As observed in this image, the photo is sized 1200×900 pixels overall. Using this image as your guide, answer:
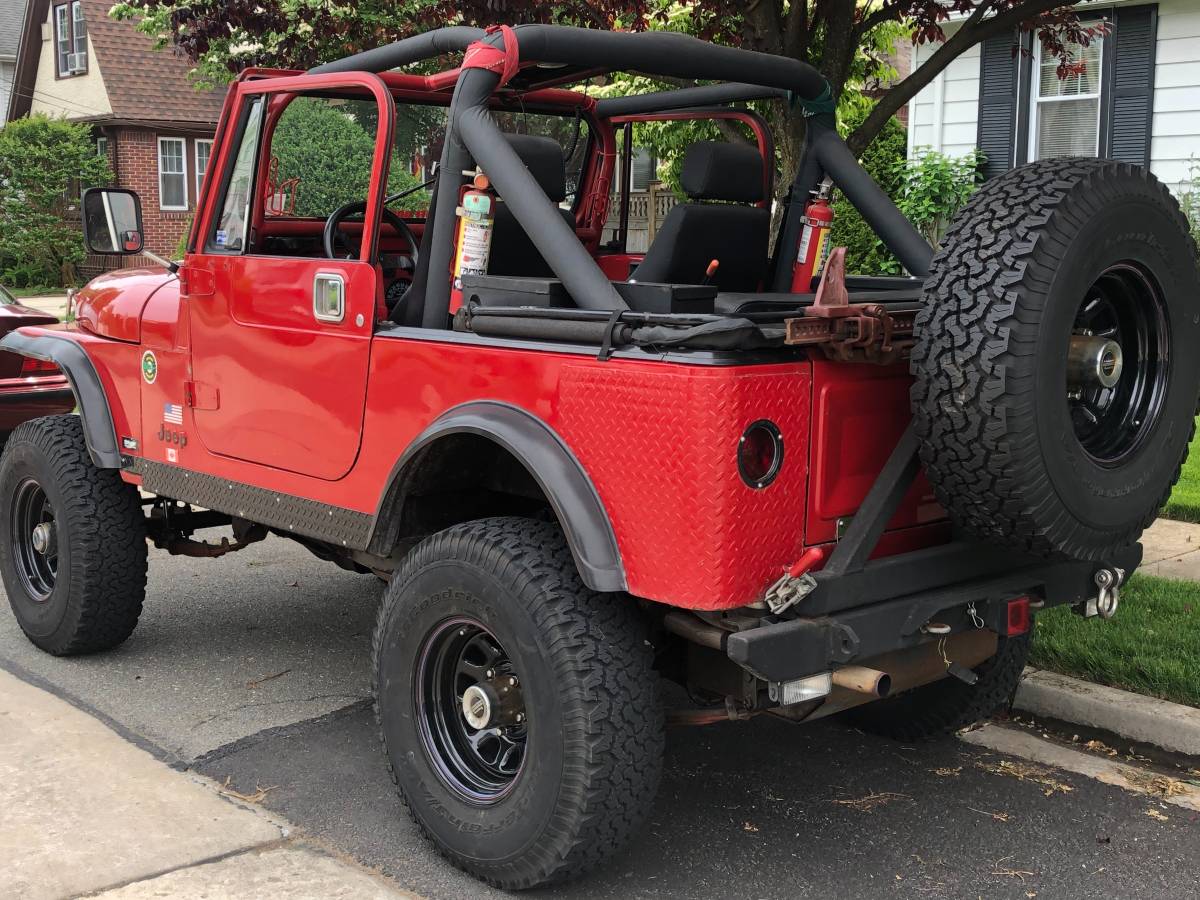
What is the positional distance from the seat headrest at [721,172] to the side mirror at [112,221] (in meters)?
2.08

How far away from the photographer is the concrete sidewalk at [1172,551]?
19.8 feet

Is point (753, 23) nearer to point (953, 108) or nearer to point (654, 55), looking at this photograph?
point (654, 55)

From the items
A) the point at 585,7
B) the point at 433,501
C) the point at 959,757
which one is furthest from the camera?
the point at 585,7

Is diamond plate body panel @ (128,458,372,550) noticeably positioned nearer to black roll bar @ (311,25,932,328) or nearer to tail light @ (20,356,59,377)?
black roll bar @ (311,25,932,328)

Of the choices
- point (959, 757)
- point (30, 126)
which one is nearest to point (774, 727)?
point (959, 757)

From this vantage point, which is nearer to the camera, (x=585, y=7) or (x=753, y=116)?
(x=753, y=116)

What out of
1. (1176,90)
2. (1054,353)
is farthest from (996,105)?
(1054,353)

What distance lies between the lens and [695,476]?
298 cm

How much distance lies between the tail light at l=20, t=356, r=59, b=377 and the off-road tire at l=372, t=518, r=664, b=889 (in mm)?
5169

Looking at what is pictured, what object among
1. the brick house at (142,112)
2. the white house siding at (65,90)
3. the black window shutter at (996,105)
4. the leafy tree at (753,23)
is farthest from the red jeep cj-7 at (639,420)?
the white house siding at (65,90)

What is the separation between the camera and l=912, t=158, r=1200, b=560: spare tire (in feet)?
9.61

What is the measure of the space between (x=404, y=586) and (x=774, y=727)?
5.63 feet

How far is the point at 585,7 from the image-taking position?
596 cm

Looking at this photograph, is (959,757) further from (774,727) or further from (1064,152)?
(1064,152)
